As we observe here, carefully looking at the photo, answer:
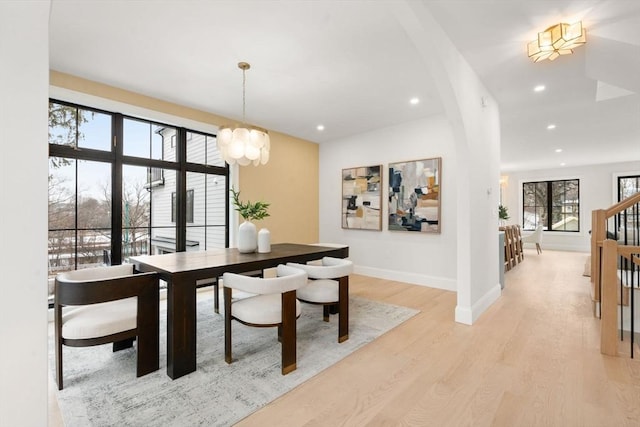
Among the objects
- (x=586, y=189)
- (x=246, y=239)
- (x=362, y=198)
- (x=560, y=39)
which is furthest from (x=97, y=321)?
(x=586, y=189)

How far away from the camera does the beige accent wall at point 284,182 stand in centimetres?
458

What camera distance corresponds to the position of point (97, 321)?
2.02 meters

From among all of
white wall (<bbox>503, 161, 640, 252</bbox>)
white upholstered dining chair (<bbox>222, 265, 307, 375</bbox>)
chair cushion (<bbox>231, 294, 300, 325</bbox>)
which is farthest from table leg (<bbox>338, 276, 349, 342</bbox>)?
white wall (<bbox>503, 161, 640, 252</bbox>)

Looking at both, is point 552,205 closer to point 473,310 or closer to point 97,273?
point 473,310

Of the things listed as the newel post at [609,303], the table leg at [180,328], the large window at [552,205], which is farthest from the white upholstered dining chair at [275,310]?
the large window at [552,205]

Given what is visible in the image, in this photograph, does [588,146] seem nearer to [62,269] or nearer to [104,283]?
[104,283]

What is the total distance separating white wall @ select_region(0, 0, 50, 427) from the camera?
75 cm

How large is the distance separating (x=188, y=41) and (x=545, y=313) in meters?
4.65

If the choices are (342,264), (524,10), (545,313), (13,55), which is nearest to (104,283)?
(13,55)

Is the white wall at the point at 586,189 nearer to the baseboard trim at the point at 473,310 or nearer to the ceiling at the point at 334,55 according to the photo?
the ceiling at the point at 334,55

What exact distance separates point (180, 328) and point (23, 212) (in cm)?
159

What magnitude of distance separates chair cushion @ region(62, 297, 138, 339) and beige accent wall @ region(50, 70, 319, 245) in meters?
2.71

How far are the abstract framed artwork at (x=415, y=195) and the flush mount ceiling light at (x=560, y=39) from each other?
2.12 m

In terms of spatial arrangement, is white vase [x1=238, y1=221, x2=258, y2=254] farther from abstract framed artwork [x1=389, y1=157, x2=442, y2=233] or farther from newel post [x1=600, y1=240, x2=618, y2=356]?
newel post [x1=600, y1=240, x2=618, y2=356]
